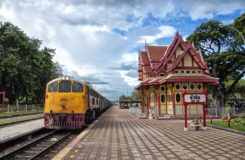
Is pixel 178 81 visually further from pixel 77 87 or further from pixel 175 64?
pixel 77 87

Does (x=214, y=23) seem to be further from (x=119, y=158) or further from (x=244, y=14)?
(x=119, y=158)

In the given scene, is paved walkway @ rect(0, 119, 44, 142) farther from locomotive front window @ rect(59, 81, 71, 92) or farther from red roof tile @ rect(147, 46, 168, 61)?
red roof tile @ rect(147, 46, 168, 61)

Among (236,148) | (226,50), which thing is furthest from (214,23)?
(236,148)

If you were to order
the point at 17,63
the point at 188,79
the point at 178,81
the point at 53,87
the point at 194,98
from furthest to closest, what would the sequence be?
the point at 17,63 → the point at 188,79 → the point at 178,81 → the point at 53,87 → the point at 194,98

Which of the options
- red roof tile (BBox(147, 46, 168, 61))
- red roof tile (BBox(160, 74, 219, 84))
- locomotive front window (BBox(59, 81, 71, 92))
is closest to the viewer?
locomotive front window (BBox(59, 81, 71, 92))

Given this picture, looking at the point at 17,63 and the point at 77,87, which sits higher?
the point at 17,63

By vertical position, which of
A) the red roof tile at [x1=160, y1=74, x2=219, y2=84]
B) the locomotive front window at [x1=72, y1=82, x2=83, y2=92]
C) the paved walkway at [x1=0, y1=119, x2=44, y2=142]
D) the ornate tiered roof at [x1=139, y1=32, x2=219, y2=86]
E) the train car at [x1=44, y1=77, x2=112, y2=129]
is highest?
the ornate tiered roof at [x1=139, y1=32, x2=219, y2=86]

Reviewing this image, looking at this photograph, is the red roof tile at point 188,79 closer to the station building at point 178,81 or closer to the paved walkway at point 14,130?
the station building at point 178,81

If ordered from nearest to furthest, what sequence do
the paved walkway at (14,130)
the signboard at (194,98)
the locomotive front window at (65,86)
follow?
the paved walkway at (14,130)
the signboard at (194,98)
the locomotive front window at (65,86)

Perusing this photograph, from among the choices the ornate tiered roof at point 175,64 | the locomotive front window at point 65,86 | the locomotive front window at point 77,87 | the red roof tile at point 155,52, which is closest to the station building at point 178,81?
the ornate tiered roof at point 175,64

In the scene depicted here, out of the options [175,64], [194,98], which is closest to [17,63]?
[175,64]

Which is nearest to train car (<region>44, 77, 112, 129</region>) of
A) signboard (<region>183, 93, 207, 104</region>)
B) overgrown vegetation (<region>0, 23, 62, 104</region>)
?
signboard (<region>183, 93, 207, 104</region>)

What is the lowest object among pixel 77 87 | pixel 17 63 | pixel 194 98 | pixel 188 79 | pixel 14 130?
pixel 14 130

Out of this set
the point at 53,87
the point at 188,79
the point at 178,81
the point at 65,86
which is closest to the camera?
the point at 65,86
